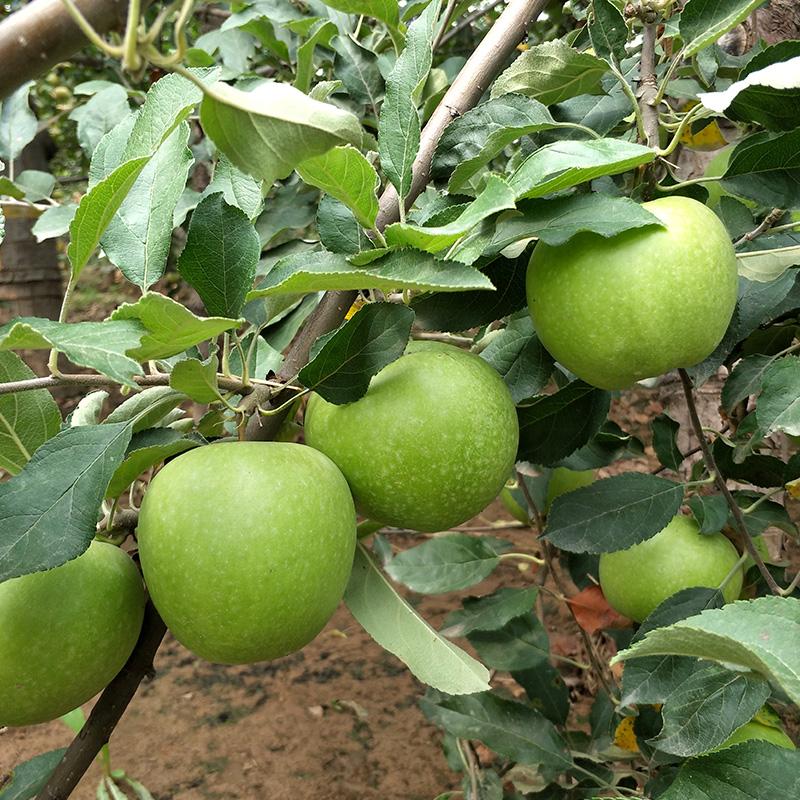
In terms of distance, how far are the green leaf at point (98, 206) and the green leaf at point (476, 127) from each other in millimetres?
297

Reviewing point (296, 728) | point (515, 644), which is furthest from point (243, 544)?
point (296, 728)

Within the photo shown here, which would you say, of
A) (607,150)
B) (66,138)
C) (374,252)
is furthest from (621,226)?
(66,138)

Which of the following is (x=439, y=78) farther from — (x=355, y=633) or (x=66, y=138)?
(x=66, y=138)

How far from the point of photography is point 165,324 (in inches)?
20.4

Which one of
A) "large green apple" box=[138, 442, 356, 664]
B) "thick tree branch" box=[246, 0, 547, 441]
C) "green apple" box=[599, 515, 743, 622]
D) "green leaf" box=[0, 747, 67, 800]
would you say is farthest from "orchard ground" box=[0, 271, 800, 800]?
"large green apple" box=[138, 442, 356, 664]

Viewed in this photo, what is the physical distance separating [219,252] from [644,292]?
1.21 feet

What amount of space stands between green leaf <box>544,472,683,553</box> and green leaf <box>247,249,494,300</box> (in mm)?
494

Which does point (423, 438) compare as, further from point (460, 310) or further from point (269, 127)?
point (269, 127)

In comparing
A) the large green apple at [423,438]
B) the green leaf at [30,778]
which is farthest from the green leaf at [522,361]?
the green leaf at [30,778]

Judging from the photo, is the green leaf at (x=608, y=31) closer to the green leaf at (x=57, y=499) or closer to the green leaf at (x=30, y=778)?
the green leaf at (x=57, y=499)

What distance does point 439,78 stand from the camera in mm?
1157

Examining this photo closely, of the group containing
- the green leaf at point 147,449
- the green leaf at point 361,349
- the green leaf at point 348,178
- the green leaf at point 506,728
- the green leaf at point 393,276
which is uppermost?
the green leaf at point 348,178

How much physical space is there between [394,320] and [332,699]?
72.1 inches

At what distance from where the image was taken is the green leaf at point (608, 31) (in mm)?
760
